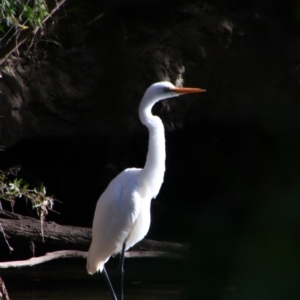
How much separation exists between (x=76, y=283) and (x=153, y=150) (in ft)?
5.25

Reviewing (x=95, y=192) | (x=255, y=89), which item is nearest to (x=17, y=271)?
(x=95, y=192)

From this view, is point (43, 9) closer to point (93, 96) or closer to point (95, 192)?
point (93, 96)

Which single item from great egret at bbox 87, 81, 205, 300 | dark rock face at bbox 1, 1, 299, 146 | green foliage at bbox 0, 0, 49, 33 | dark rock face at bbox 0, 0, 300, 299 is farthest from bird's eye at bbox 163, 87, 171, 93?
dark rock face at bbox 1, 1, 299, 146

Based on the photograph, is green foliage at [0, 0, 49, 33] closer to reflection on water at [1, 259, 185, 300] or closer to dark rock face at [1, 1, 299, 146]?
dark rock face at [1, 1, 299, 146]

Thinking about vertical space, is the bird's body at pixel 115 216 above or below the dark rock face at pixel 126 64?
below

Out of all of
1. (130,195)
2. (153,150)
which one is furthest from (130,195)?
(153,150)

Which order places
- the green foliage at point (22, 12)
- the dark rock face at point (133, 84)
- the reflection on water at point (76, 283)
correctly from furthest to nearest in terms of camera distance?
1. the dark rock face at point (133, 84)
2. the reflection on water at point (76, 283)
3. the green foliage at point (22, 12)

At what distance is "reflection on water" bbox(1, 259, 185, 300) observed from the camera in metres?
3.71

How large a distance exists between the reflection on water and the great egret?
0.50 meters

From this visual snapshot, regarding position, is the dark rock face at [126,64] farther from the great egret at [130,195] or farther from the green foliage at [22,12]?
the green foliage at [22,12]

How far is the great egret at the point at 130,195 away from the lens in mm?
2836

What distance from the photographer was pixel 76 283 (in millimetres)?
4086

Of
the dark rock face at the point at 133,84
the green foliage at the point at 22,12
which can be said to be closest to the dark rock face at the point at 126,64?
the dark rock face at the point at 133,84

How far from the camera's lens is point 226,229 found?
427 millimetres
